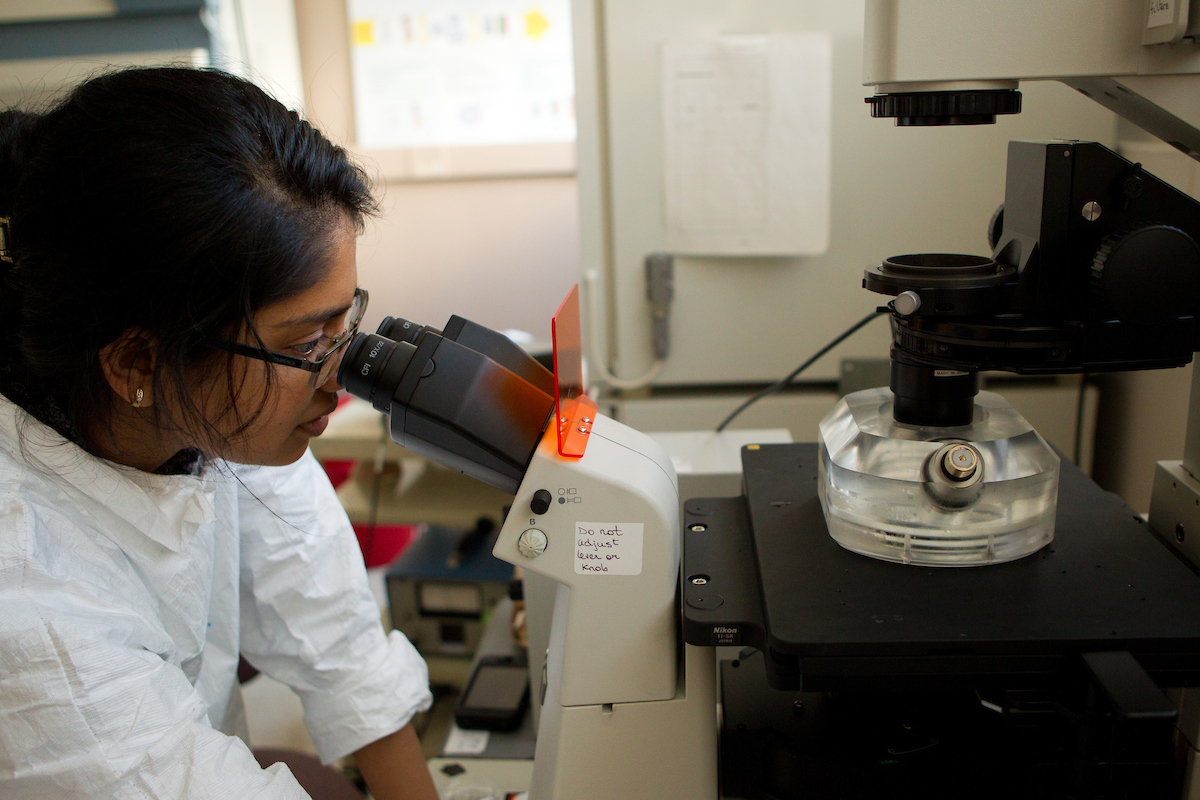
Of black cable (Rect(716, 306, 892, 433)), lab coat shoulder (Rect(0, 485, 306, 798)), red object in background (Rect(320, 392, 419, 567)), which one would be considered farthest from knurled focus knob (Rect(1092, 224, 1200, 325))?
red object in background (Rect(320, 392, 419, 567))

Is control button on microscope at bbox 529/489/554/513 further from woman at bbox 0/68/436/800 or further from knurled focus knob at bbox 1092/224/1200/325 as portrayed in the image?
knurled focus knob at bbox 1092/224/1200/325

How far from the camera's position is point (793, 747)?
2.10 ft

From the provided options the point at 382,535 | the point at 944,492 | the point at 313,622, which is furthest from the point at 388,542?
the point at 944,492

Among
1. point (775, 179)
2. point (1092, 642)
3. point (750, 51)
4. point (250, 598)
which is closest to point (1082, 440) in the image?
point (775, 179)

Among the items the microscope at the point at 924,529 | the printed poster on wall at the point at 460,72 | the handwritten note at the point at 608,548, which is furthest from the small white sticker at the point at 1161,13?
the printed poster on wall at the point at 460,72

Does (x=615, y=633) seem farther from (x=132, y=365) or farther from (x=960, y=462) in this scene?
(x=132, y=365)

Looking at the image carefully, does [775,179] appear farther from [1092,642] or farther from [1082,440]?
[1092,642]

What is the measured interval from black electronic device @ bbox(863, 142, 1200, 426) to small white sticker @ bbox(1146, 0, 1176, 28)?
0.09m

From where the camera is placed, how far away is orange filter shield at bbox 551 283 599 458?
24.1 inches

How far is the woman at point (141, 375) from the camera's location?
1.90 feet

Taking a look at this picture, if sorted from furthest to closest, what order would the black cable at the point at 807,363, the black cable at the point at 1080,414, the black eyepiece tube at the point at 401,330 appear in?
the black cable at the point at 1080,414 < the black cable at the point at 807,363 < the black eyepiece tube at the point at 401,330

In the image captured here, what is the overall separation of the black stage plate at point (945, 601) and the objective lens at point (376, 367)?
0.28 m

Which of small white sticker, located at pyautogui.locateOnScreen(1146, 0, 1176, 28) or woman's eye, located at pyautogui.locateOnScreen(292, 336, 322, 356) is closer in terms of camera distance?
small white sticker, located at pyautogui.locateOnScreen(1146, 0, 1176, 28)

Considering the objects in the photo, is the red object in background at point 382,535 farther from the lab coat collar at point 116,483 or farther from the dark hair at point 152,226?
the dark hair at point 152,226
